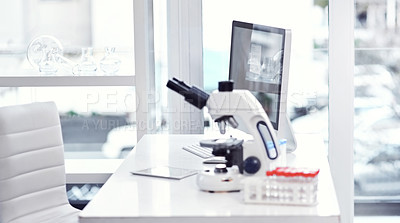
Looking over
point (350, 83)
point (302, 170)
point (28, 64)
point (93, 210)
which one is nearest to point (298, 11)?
point (350, 83)

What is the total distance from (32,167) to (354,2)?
190cm

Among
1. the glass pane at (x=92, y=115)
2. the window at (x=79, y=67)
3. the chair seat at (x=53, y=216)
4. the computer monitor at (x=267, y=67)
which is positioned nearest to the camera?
the computer monitor at (x=267, y=67)

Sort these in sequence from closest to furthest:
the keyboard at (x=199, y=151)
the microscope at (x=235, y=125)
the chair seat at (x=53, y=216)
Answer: the microscope at (x=235, y=125) < the keyboard at (x=199, y=151) < the chair seat at (x=53, y=216)

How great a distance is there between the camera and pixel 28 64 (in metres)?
3.58

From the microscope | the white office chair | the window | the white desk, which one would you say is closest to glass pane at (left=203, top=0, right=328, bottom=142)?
the window

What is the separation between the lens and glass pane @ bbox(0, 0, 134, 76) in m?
3.54

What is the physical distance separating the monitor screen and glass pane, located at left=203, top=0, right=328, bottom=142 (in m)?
0.94

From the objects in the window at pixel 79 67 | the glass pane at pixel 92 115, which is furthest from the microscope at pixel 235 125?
the glass pane at pixel 92 115

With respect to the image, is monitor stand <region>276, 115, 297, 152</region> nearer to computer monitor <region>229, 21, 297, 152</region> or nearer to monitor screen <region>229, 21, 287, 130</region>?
computer monitor <region>229, 21, 297, 152</region>

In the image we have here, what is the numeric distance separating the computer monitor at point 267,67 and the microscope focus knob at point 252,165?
0.41 m

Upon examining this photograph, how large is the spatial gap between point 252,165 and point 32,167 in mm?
1116

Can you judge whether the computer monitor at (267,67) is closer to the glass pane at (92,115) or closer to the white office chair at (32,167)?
the white office chair at (32,167)

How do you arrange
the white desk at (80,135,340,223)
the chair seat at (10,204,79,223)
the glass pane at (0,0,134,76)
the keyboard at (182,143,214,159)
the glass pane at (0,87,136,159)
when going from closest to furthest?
1. the white desk at (80,135,340,223)
2. the keyboard at (182,143,214,159)
3. the chair seat at (10,204,79,223)
4. the glass pane at (0,0,134,76)
5. the glass pane at (0,87,136,159)

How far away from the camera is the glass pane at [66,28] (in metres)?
3.54
